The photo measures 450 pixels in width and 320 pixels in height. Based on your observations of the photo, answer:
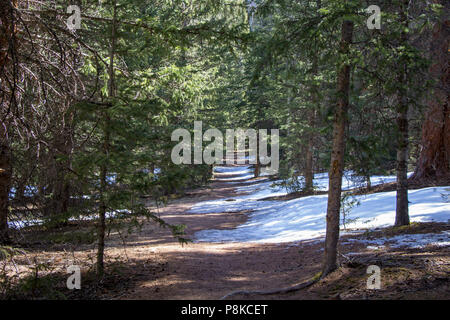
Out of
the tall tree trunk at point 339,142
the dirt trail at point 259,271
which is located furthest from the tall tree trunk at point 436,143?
the dirt trail at point 259,271

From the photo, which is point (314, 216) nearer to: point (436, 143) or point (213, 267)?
point (436, 143)

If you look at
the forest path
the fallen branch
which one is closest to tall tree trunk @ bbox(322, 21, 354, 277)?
the fallen branch

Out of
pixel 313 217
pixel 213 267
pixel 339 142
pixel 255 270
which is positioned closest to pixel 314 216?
pixel 313 217

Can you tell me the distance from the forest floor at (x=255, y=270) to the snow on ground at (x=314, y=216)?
1.07m

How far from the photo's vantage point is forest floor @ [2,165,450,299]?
17.3 ft

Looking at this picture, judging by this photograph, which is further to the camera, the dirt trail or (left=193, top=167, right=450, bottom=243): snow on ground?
(left=193, top=167, right=450, bottom=243): snow on ground

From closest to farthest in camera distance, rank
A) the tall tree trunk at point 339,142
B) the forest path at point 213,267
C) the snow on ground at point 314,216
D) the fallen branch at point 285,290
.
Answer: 1. the fallen branch at point 285,290
2. the tall tree trunk at point 339,142
3. the forest path at point 213,267
4. the snow on ground at point 314,216

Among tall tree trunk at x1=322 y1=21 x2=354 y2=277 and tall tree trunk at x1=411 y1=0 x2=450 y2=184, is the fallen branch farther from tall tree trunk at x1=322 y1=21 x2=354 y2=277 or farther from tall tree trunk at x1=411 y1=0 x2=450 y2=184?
tall tree trunk at x1=411 y1=0 x2=450 y2=184

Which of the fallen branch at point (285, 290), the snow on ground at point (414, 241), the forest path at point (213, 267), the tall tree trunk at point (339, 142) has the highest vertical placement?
the tall tree trunk at point (339, 142)

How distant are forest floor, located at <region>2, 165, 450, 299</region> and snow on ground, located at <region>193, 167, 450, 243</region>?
3.51ft

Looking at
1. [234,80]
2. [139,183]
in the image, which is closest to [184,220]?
[139,183]

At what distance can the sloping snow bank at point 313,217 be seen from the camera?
34.3 ft

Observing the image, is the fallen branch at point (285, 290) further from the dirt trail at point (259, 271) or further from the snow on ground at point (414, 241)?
the snow on ground at point (414, 241)

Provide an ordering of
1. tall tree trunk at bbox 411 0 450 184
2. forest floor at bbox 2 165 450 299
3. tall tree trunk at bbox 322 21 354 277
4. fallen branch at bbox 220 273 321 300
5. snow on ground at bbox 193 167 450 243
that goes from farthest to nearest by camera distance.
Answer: tall tree trunk at bbox 411 0 450 184 < snow on ground at bbox 193 167 450 243 < tall tree trunk at bbox 322 21 354 277 < fallen branch at bbox 220 273 321 300 < forest floor at bbox 2 165 450 299
